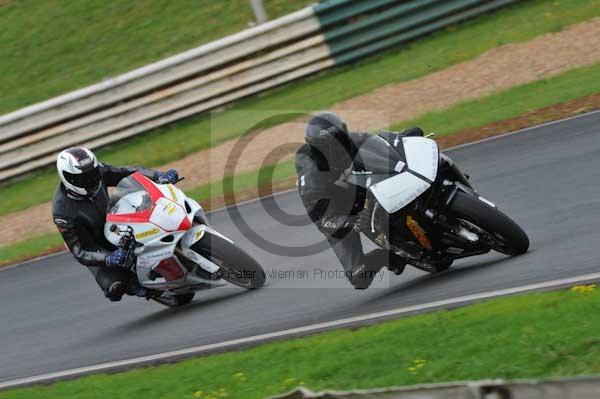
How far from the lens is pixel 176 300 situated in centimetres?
1025

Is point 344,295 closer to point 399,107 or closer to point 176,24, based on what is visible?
point 399,107

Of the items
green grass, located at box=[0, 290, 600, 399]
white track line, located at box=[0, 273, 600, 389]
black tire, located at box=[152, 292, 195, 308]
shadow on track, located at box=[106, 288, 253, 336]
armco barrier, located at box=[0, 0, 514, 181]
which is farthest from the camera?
armco barrier, located at box=[0, 0, 514, 181]

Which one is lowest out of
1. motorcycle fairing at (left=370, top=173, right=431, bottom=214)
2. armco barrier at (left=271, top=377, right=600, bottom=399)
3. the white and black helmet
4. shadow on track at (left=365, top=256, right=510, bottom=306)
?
shadow on track at (left=365, top=256, right=510, bottom=306)

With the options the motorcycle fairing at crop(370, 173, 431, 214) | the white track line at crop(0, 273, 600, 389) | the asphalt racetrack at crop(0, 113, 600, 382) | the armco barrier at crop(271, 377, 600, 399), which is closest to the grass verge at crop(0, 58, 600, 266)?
the asphalt racetrack at crop(0, 113, 600, 382)

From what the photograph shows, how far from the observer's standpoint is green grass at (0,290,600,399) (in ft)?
18.7

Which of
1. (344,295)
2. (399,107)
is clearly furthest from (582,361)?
(399,107)

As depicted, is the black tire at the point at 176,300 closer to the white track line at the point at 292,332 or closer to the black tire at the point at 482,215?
the white track line at the point at 292,332

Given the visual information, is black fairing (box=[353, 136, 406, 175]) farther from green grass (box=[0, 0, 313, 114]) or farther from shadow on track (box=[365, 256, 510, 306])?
green grass (box=[0, 0, 313, 114])

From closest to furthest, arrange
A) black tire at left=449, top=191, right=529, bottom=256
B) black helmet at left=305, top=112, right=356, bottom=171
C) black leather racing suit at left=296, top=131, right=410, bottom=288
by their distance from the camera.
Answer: black tire at left=449, top=191, right=529, bottom=256, black helmet at left=305, top=112, right=356, bottom=171, black leather racing suit at left=296, top=131, right=410, bottom=288

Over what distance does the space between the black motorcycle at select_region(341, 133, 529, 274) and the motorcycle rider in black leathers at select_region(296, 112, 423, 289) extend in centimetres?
11

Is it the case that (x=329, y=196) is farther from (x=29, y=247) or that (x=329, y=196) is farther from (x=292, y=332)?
(x=29, y=247)

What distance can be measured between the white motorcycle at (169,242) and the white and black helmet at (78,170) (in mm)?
330

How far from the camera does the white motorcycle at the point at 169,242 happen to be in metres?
9.23

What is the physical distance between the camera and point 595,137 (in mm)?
10602
